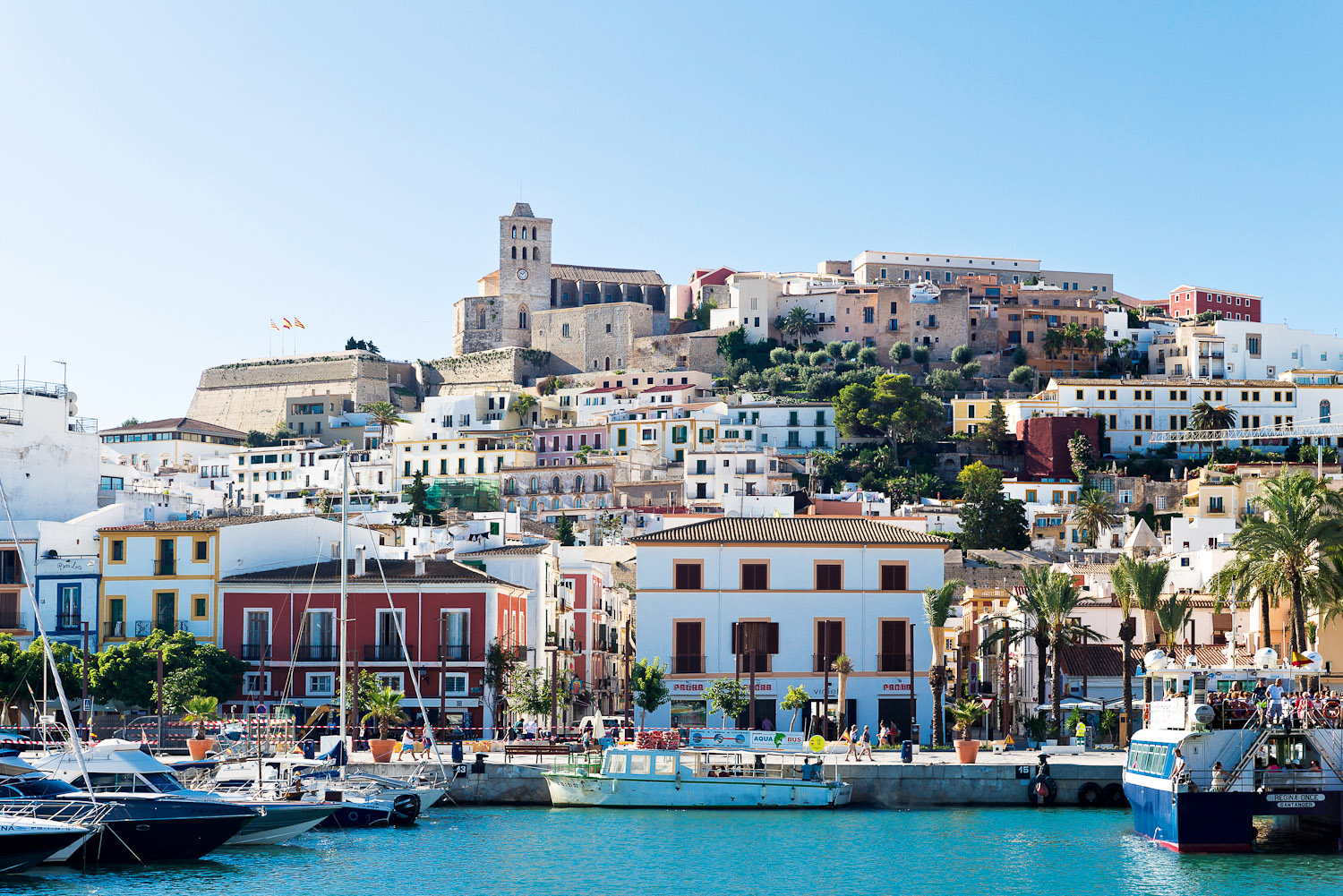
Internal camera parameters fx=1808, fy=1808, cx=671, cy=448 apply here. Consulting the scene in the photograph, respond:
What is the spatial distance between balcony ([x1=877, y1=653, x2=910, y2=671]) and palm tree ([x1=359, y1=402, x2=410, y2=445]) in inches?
3278

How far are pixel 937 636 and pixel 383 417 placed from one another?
3627 inches

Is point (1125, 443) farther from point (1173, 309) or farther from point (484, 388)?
point (484, 388)

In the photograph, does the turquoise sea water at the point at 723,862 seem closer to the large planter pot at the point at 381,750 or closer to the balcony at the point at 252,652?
the large planter pot at the point at 381,750

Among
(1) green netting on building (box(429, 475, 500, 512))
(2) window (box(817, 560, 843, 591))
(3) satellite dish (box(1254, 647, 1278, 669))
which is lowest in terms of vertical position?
(3) satellite dish (box(1254, 647, 1278, 669))

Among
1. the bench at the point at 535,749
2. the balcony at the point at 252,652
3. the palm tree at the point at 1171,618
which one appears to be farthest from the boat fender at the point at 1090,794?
the balcony at the point at 252,652

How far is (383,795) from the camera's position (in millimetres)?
42844

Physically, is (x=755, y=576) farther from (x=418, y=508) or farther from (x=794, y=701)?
(x=418, y=508)

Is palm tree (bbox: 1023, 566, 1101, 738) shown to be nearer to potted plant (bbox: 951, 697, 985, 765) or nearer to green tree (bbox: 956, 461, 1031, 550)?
potted plant (bbox: 951, 697, 985, 765)

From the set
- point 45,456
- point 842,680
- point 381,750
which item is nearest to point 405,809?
point 381,750

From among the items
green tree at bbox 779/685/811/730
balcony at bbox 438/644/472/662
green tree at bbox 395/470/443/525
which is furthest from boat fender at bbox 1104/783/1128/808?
green tree at bbox 395/470/443/525

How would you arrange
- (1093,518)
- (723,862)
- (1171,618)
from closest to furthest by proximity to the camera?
(723,862), (1171,618), (1093,518)

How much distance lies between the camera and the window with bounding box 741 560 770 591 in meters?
57.9

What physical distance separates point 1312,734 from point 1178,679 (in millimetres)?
3065

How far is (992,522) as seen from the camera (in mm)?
106438
